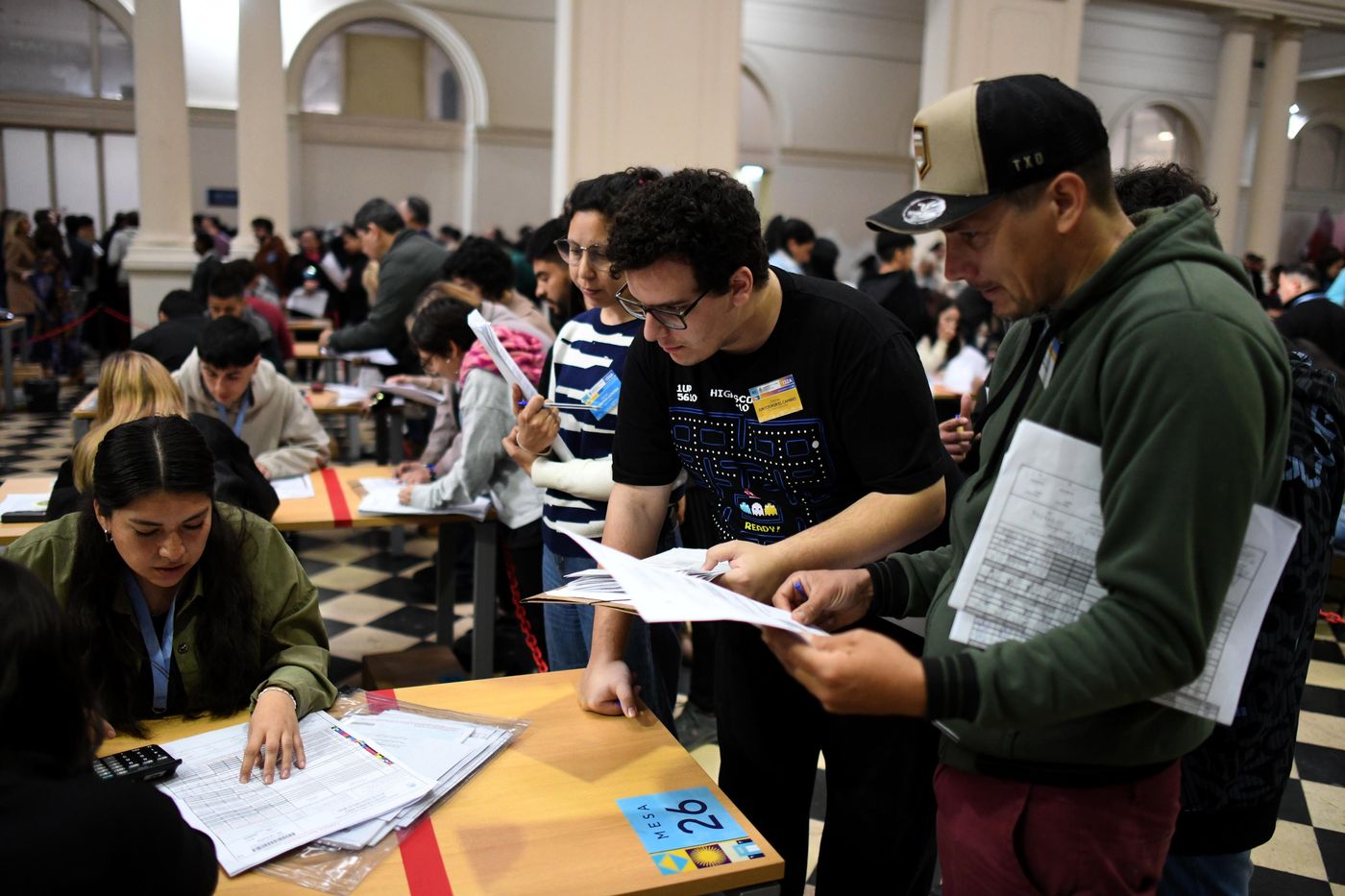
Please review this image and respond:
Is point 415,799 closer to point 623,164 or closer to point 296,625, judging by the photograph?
point 296,625

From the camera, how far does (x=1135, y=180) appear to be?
1.77 meters

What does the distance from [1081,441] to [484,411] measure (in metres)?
2.32

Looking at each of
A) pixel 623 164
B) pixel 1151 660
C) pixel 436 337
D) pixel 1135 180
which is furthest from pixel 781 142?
pixel 1151 660

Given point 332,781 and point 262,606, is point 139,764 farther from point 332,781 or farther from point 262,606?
point 262,606

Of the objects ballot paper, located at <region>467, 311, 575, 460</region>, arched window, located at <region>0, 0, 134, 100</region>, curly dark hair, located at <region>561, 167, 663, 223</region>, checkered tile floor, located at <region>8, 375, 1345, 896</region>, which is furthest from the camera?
arched window, located at <region>0, 0, 134, 100</region>

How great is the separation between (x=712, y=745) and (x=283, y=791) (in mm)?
2032

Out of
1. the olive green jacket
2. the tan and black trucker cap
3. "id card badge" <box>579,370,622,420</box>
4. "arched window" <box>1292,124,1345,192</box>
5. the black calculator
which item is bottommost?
the black calculator

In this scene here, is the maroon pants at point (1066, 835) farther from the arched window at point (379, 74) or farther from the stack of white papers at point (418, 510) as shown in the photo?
the arched window at point (379, 74)

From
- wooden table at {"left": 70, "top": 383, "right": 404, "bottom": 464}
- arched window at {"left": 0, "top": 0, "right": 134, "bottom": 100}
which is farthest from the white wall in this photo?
wooden table at {"left": 70, "top": 383, "right": 404, "bottom": 464}

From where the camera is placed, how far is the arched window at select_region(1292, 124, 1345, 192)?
1867 cm

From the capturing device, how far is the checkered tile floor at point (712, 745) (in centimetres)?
277

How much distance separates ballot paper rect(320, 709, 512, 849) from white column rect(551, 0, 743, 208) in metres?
5.29

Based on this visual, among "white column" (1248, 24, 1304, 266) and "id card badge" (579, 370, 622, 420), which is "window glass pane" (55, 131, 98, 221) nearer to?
"white column" (1248, 24, 1304, 266)

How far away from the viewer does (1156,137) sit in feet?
59.8
